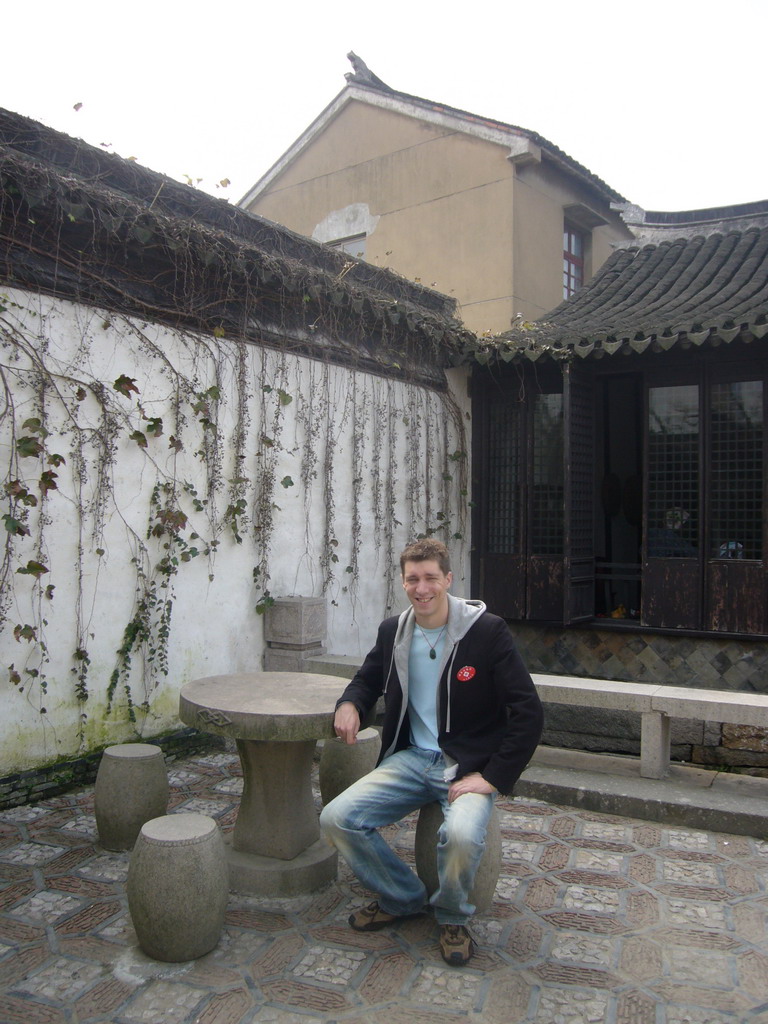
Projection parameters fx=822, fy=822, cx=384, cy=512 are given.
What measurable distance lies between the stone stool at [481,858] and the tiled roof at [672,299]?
556 centimetres

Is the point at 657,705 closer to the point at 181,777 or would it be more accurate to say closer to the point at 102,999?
the point at 181,777

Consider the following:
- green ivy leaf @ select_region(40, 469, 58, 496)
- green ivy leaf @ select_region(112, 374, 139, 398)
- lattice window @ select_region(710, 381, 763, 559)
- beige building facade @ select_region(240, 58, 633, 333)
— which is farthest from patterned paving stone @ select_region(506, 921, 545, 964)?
beige building facade @ select_region(240, 58, 633, 333)

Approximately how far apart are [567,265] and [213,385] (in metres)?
10.3

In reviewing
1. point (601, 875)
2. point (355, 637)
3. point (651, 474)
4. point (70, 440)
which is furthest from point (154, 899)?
point (651, 474)

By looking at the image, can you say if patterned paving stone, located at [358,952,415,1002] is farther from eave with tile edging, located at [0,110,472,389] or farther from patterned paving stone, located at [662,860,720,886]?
eave with tile edging, located at [0,110,472,389]

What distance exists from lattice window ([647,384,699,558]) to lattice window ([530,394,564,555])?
100cm

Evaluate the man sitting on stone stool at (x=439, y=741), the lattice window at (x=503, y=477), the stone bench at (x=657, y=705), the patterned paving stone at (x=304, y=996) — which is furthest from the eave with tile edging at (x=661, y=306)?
the patterned paving stone at (x=304, y=996)

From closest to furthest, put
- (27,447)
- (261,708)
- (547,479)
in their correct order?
(261,708) < (27,447) < (547,479)

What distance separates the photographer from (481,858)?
354cm

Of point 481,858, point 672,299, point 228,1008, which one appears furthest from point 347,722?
point 672,299

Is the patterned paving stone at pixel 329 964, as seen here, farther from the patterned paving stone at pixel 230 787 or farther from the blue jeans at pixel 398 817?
the patterned paving stone at pixel 230 787

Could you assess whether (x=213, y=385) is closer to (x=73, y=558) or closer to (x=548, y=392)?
(x=73, y=558)

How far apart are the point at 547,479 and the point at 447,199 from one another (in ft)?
22.0

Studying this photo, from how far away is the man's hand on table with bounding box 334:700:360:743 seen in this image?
3.71 meters
